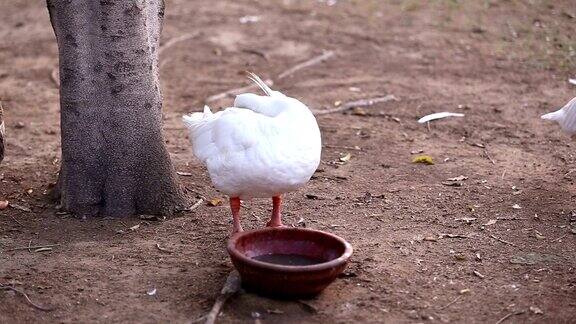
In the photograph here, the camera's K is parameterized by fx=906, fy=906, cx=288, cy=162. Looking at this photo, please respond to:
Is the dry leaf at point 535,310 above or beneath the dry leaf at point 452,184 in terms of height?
above

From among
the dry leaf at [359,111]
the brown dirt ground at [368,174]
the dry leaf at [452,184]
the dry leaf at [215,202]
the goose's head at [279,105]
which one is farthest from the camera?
the dry leaf at [359,111]

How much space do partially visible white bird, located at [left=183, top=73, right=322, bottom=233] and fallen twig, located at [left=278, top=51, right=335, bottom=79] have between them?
12.0ft

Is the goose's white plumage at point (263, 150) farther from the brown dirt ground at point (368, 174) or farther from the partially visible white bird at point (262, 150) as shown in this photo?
the brown dirt ground at point (368, 174)


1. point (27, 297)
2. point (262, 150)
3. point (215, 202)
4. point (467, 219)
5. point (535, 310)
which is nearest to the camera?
point (535, 310)

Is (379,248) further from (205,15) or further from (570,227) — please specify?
(205,15)

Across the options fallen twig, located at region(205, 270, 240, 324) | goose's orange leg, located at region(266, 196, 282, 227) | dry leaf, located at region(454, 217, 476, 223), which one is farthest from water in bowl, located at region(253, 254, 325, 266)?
dry leaf, located at region(454, 217, 476, 223)

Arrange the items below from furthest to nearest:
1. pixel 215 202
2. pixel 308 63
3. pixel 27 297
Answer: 1. pixel 308 63
2. pixel 215 202
3. pixel 27 297

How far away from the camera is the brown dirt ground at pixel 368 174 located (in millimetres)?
4684

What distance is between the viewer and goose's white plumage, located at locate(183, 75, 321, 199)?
4836 millimetres

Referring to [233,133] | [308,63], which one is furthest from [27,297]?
[308,63]

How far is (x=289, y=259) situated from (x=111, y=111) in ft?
5.17

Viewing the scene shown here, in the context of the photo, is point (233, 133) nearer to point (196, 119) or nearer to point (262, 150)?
point (262, 150)

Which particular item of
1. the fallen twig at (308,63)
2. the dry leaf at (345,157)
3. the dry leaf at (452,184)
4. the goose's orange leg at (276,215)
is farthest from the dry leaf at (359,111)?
the goose's orange leg at (276,215)

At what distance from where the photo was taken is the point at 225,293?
459cm
